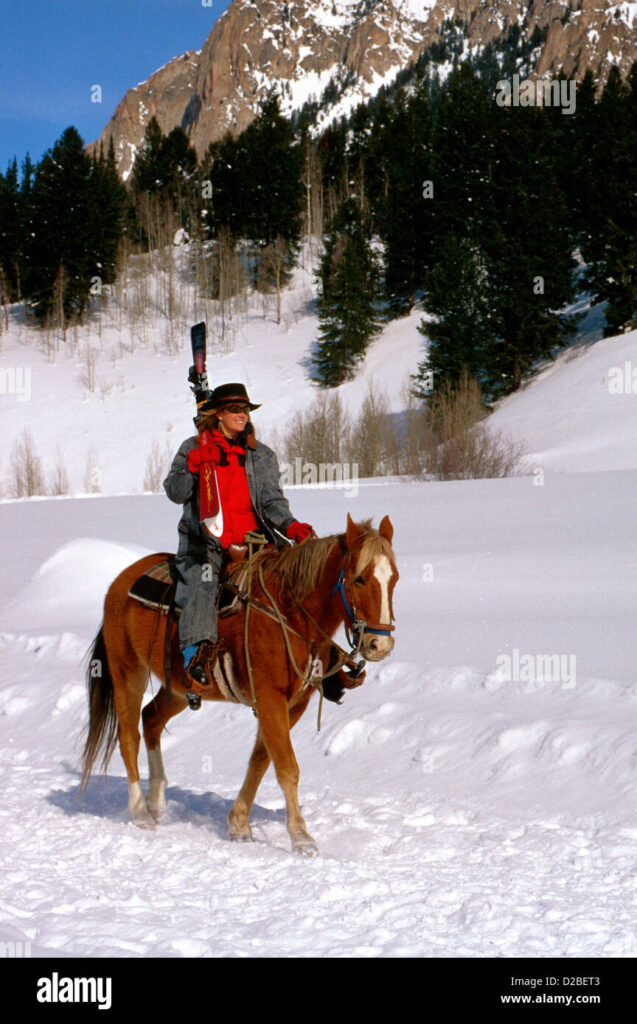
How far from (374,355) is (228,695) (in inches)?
1618

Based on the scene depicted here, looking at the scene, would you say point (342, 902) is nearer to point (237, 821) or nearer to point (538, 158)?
point (237, 821)

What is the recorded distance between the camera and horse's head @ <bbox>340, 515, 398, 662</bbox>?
467cm

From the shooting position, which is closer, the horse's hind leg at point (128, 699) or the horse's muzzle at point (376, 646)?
the horse's muzzle at point (376, 646)

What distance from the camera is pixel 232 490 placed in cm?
588

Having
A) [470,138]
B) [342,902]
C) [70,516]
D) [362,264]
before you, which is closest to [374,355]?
[362,264]

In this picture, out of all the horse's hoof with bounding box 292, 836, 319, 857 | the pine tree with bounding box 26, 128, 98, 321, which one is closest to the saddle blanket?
the horse's hoof with bounding box 292, 836, 319, 857

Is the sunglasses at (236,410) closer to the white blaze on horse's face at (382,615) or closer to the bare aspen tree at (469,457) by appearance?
the white blaze on horse's face at (382,615)

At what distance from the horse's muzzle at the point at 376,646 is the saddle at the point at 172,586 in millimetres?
1150

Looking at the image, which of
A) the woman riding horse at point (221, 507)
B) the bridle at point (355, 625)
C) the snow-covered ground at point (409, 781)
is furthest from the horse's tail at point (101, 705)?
the bridle at point (355, 625)

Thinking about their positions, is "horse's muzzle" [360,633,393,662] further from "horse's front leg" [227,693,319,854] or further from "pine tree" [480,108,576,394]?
"pine tree" [480,108,576,394]

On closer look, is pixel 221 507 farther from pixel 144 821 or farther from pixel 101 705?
pixel 144 821

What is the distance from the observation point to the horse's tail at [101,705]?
21.1 ft

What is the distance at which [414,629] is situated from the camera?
32.9ft
